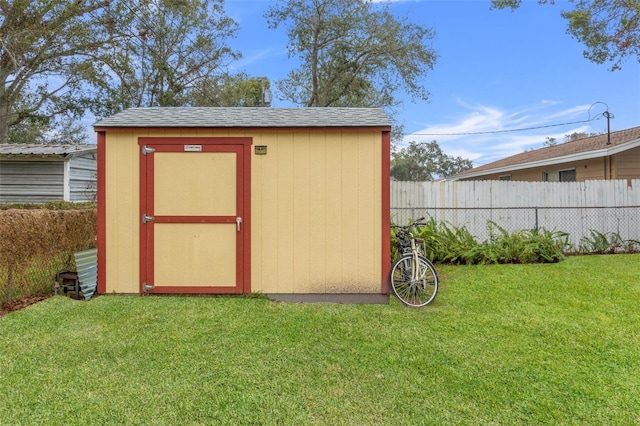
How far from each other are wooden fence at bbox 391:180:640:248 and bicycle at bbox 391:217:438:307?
9.72 ft

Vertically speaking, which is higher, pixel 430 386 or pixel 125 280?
pixel 125 280

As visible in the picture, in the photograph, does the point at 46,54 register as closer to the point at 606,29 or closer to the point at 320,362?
the point at 320,362

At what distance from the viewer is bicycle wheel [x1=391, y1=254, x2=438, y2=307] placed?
3861 millimetres

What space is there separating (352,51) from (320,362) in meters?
13.4

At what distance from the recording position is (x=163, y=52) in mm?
13977

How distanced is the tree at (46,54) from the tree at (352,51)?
635cm

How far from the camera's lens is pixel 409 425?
6.01 feet

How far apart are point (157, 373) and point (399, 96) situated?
13.8 meters

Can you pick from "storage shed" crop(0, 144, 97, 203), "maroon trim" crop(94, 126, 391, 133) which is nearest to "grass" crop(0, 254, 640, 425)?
"maroon trim" crop(94, 126, 391, 133)

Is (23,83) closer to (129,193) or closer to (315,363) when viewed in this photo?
(129,193)

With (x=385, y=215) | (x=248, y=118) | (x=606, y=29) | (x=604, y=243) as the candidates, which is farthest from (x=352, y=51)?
(x=385, y=215)

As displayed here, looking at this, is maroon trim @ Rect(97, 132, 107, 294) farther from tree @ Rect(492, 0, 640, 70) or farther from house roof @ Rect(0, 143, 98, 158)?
tree @ Rect(492, 0, 640, 70)

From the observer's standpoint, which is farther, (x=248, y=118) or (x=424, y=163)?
(x=424, y=163)

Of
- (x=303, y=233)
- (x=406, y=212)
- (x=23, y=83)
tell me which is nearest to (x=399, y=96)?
(x=406, y=212)
